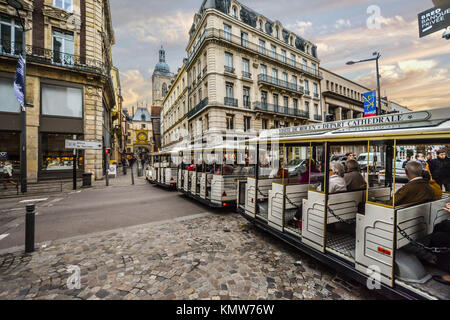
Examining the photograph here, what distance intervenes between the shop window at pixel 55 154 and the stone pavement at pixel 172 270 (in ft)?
49.5

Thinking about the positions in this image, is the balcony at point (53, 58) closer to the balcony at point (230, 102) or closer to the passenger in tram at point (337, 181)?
the balcony at point (230, 102)

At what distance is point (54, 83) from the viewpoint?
16062mm

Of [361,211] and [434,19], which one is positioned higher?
[434,19]

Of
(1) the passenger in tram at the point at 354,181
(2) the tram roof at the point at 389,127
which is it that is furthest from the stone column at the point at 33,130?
(1) the passenger in tram at the point at 354,181

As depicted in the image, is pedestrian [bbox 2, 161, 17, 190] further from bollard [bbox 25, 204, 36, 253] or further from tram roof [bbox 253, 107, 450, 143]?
tram roof [bbox 253, 107, 450, 143]

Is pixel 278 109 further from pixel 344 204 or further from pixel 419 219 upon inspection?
pixel 419 219

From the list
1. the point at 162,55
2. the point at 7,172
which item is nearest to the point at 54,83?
the point at 7,172

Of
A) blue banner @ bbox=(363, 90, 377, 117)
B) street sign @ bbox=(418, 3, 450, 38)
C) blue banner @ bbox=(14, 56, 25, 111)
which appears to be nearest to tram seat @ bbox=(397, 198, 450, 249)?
street sign @ bbox=(418, 3, 450, 38)

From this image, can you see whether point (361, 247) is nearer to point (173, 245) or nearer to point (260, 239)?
point (260, 239)

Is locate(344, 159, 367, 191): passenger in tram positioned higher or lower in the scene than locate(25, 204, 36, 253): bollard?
higher

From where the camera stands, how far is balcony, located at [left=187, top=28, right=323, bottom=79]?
21453 millimetres

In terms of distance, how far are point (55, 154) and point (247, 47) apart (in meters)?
22.7

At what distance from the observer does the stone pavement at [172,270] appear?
3.00 m

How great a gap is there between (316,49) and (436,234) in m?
40.3
